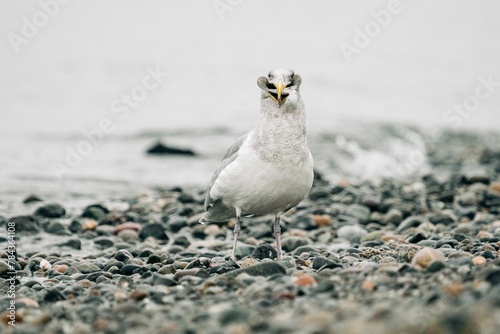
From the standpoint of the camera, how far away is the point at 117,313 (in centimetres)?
493

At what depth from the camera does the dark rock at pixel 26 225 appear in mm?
9400

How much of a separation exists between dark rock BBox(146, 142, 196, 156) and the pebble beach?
10.9 ft

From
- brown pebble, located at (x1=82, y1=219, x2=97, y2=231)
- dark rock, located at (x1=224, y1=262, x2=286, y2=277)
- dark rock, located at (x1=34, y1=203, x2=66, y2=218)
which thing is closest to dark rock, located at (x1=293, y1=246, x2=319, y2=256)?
dark rock, located at (x1=224, y1=262, x2=286, y2=277)

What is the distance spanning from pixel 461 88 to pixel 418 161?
11.4 m

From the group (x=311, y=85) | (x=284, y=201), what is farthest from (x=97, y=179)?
(x=311, y=85)

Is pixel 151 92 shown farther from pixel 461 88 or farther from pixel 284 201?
pixel 284 201

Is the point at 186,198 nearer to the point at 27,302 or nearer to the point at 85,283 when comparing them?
the point at 85,283

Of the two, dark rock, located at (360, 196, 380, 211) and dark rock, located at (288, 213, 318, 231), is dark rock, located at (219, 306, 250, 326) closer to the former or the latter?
dark rock, located at (288, 213, 318, 231)

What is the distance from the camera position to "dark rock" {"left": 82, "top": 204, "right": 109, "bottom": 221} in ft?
33.3

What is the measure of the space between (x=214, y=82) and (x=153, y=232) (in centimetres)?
1771

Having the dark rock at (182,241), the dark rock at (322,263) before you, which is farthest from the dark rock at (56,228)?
the dark rock at (322,263)

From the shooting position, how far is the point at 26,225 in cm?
946

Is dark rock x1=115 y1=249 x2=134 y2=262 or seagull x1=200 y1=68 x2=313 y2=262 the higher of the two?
seagull x1=200 y1=68 x2=313 y2=262

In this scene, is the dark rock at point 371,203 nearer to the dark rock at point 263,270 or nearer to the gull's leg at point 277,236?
the gull's leg at point 277,236
